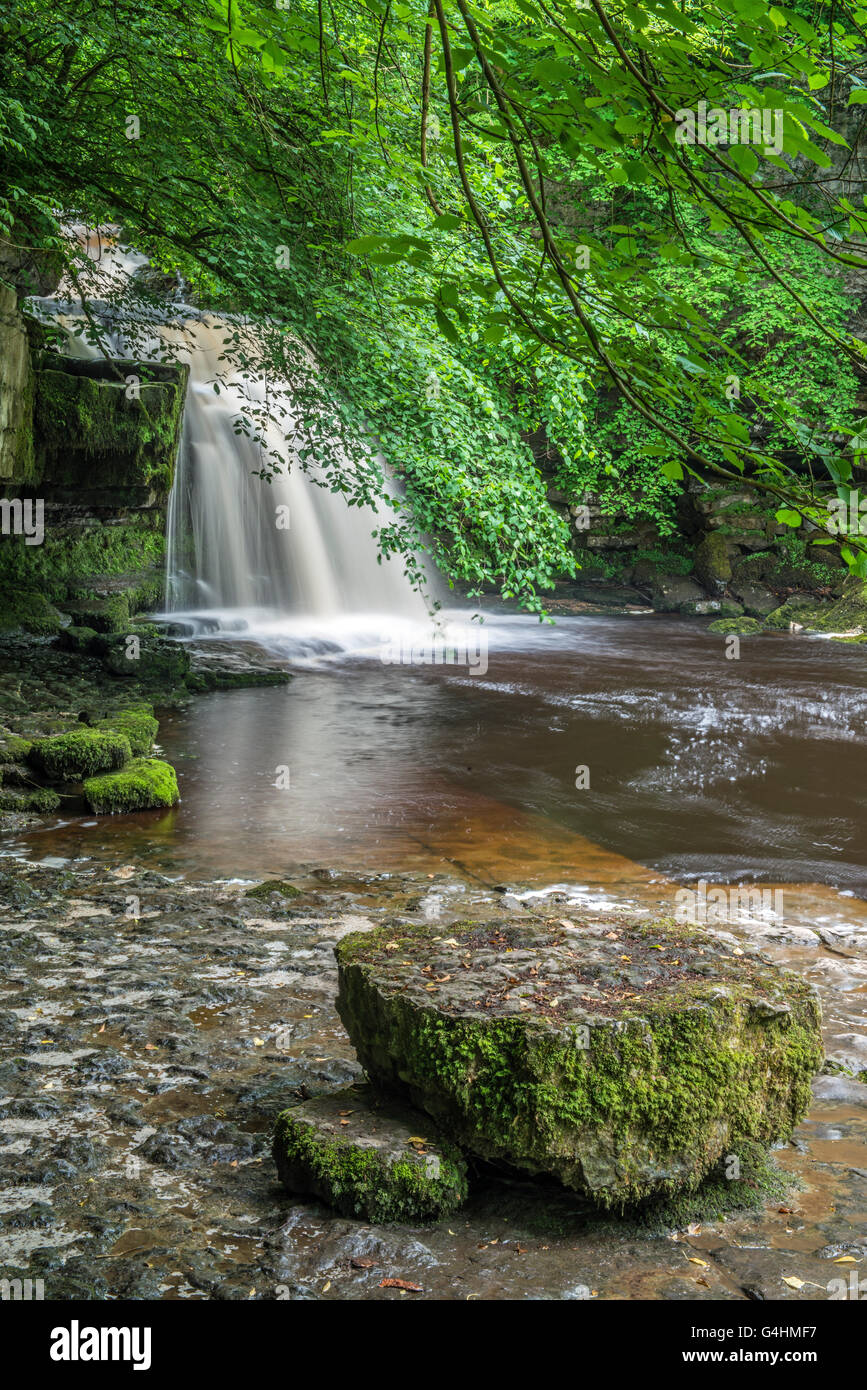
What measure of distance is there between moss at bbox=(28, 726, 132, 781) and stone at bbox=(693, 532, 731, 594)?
15719 millimetres

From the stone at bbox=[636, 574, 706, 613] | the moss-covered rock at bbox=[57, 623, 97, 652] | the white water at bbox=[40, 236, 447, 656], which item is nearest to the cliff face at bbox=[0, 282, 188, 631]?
the moss-covered rock at bbox=[57, 623, 97, 652]

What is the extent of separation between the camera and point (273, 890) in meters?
6.04

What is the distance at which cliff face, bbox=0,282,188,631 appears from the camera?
37.1 feet

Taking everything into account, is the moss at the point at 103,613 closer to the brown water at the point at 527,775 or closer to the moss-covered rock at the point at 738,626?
the brown water at the point at 527,775

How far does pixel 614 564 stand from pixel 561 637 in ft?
16.5

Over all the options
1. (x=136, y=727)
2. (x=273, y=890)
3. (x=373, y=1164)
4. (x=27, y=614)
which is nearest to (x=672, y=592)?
(x=27, y=614)

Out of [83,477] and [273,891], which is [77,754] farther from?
[83,477]

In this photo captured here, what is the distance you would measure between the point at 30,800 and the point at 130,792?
2.30 ft

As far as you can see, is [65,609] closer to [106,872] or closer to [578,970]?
[106,872]

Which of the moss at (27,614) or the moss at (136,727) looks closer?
the moss at (136,727)

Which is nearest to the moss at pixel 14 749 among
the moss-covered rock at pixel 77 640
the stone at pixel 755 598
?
the moss-covered rock at pixel 77 640

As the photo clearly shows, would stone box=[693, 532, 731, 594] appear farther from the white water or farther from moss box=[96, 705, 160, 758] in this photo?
moss box=[96, 705, 160, 758]

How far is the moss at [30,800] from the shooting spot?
7488 millimetres

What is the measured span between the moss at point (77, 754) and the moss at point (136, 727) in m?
0.39
